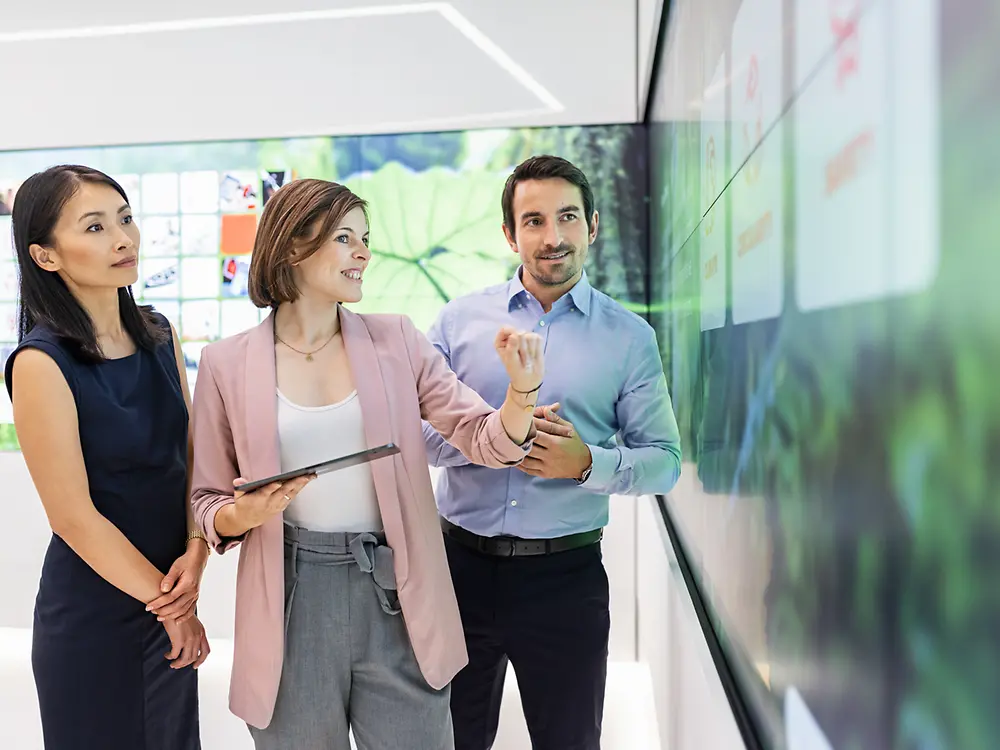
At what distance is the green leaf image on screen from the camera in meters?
3.71

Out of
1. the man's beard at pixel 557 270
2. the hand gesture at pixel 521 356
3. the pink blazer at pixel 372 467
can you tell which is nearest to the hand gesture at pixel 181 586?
the pink blazer at pixel 372 467

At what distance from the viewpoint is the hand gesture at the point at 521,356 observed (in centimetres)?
139

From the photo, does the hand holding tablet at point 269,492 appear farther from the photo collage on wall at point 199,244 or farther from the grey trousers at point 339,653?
the photo collage on wall at point 199,244

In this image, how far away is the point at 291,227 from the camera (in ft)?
4.67

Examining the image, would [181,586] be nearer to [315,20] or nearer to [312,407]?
[312,407]

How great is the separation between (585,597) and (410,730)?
0.50 metres

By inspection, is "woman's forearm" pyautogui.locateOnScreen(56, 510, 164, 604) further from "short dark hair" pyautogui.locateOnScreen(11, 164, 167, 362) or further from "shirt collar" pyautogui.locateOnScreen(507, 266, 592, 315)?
"shirt collar" pyautogui.locateOnScreen(507, 266, 592, 315)

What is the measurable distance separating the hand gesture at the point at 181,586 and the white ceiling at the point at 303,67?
8.36 ft

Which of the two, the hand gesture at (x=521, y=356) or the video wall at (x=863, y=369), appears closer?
the video wall at (x=863, y=369)

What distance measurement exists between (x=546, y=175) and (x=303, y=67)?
2530 millimetres

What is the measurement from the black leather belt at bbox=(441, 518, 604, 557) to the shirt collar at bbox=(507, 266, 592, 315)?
53 cm

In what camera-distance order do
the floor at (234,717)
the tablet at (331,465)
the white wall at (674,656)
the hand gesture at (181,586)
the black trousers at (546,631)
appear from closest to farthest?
the tablet at (331,465) < the white wall at (674,656) < the hand gesture at (181,586) < the black trousers at (546,631) < the floor at (234,717)

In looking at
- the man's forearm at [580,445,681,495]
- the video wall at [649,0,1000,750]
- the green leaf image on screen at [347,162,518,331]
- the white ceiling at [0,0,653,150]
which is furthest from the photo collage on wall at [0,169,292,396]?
the video wall at [649,0,1000,750]

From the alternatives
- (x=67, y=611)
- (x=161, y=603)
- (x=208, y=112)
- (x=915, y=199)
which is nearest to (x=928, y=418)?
(x=915, y=199)
